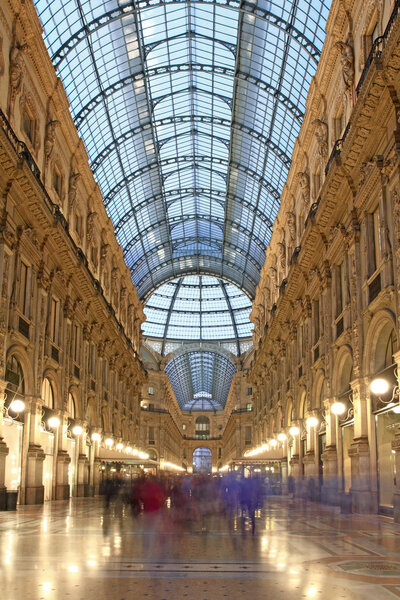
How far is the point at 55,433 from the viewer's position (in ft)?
101

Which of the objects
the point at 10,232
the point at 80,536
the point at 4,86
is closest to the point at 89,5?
the point at 4,86

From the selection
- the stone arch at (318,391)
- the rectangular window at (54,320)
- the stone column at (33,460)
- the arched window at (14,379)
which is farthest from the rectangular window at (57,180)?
the stone arch at (318,391)

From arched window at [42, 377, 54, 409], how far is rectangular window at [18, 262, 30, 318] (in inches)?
179

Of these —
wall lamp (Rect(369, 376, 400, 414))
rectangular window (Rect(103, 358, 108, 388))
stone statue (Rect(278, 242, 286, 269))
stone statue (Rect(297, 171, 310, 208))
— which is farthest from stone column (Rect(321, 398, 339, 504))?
rectangular window (Rect(103, 358, 108, 388))

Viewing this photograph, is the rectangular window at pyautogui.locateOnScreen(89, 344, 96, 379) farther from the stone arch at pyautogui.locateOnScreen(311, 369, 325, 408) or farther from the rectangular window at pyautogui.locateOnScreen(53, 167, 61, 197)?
the stone arch at pyautogui.locateOnScreen(311, 369, 325, 408)

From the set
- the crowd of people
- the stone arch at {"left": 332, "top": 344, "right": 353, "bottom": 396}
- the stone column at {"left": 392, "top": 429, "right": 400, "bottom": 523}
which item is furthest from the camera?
the stone arch at {"left": 332, "top": 344, "right": 353, "bottom": 396}

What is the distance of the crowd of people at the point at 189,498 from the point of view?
60.3 feet

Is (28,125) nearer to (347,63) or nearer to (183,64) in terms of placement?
(347,63)

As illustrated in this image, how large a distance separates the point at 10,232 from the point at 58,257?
708 centimetres

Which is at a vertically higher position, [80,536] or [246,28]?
[246,28]

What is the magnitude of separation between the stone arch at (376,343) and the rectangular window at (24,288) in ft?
44.5

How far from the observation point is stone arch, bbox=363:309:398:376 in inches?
814

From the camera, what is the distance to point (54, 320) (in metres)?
31.9

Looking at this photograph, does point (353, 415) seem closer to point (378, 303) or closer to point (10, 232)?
point (378, 303)
